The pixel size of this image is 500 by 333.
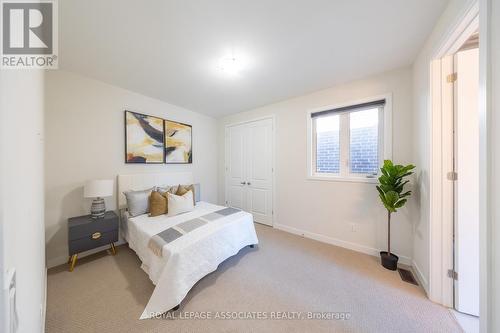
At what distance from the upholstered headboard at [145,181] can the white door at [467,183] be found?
3881 mm

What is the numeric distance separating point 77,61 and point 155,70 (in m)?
0.87

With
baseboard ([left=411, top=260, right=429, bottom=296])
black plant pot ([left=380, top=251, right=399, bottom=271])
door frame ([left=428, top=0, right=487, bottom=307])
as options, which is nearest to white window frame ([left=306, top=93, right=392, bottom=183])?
door frame ([left=428, top=0, right=487, bottom=307])

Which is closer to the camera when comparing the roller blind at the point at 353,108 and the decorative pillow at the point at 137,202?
the roller blind at the point at 353,108

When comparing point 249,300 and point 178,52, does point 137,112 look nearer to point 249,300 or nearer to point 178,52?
point 178,52

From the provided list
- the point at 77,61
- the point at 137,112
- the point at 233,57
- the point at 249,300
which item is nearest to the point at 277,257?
the point at 249,300

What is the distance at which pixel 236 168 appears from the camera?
13.4 feet

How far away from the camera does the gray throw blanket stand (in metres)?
1.73

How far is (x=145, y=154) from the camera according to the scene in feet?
9.77

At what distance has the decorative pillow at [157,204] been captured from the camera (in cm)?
245

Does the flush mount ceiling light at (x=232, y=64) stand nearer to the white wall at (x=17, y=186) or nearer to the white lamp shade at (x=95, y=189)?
the white wall at (x=17, y=186)

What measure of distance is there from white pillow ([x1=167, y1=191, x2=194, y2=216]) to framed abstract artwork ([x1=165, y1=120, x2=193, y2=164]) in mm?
1030

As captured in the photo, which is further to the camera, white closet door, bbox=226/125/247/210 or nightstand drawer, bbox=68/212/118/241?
white closet door, bbox=226/125/247/210

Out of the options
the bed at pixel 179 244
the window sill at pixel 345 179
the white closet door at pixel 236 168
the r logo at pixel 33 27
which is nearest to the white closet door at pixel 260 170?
the white closet door at pixel 236 168

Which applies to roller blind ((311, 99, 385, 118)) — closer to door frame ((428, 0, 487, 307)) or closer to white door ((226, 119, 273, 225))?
door frame ((428, 0, 487, 307))
